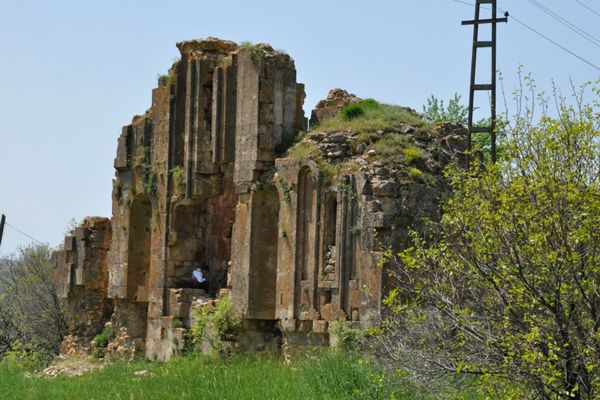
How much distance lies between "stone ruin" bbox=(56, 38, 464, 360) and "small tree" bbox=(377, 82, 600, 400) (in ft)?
23.6

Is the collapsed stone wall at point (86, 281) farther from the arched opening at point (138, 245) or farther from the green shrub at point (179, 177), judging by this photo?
the green shrub at point (179, 177)

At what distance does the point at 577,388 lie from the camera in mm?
14039

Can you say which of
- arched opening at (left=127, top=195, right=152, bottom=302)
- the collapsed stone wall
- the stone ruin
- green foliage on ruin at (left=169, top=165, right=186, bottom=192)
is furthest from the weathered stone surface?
the collapsed stone wall

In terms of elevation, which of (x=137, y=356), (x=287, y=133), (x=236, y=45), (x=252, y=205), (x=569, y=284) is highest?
(x=236, y=45)

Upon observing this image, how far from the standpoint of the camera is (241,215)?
2820 centimetres

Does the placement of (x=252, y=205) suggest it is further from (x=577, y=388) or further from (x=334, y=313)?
(x=577, y=388)

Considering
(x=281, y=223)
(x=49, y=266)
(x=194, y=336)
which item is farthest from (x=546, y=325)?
(x=49, y=266)

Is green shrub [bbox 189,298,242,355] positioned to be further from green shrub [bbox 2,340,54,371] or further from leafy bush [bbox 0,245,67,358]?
leafy bush [bbox 0,245,67,358]

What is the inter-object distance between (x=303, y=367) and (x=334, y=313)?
2197 mm

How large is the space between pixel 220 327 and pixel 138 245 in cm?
634

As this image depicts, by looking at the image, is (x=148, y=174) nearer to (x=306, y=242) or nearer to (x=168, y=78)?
(x=168, y=78)

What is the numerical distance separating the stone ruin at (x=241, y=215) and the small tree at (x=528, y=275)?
7.19 m

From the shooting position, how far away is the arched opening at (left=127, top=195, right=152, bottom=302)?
109 ft

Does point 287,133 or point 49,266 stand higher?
point 287,133
